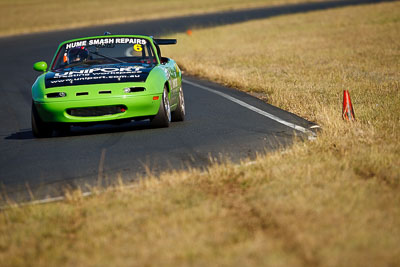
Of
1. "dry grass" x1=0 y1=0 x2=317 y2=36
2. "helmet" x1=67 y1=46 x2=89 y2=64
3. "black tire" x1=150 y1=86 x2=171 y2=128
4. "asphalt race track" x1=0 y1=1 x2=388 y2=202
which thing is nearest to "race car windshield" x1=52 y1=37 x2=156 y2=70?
"helmet" x1=67 y1=46 x2=89 y2=64

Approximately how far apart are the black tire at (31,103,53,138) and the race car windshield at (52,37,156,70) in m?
1.33

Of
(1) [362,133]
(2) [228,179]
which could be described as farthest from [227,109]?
(2) [228,179]

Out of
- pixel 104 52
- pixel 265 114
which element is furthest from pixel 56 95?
pixel 265 114

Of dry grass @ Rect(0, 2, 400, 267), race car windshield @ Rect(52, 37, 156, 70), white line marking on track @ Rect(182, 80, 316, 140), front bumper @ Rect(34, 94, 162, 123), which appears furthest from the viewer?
race car windshield @ Rect(52, 37, 156, 70)

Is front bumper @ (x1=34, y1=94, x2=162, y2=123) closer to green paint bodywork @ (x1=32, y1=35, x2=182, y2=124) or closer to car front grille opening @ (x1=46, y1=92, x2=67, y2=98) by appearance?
green paint bodywork @ (x1=32, y1=35, x2=182, y2=124)

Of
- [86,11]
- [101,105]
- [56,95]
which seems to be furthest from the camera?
[86,11]

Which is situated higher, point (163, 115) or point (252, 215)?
point (252, 215)

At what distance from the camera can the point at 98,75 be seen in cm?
1080

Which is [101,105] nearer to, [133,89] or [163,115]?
[133,89]

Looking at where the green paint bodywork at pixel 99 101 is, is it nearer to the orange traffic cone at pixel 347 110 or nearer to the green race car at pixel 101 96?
the green race car at pixel 101 96

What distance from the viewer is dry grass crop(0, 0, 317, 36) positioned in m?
59.8

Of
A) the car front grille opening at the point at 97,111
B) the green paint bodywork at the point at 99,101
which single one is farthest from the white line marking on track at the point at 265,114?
the car front grille opening at the point at 97,111

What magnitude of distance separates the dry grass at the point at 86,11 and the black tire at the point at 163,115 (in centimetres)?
4474

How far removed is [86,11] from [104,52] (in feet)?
218
